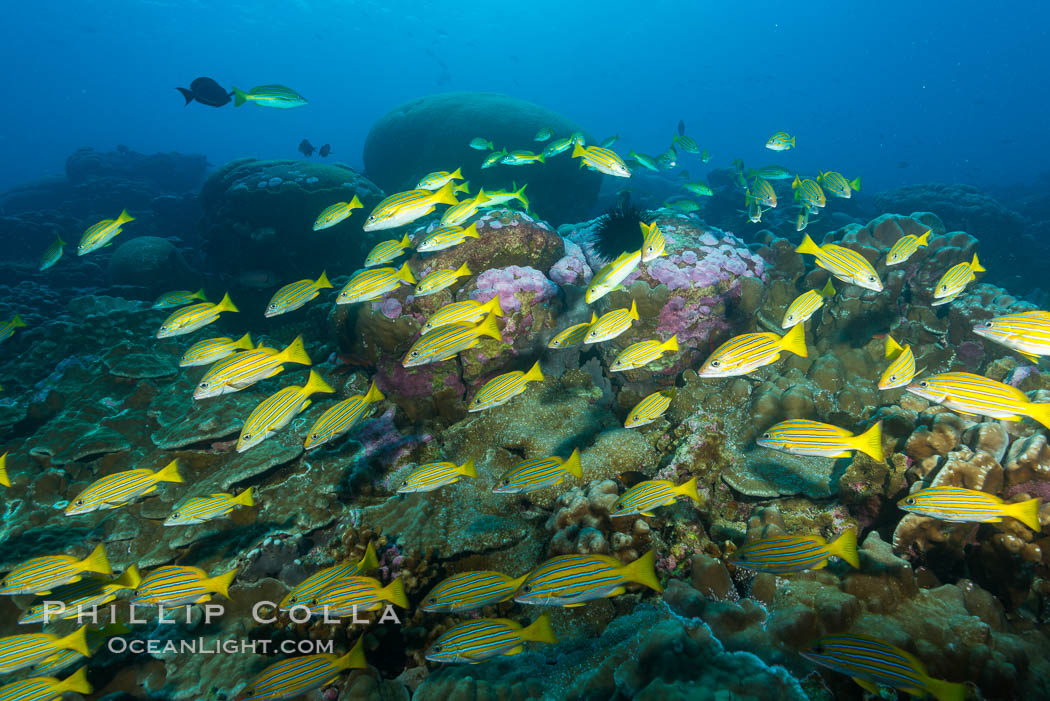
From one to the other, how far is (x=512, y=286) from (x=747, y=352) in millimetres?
3321

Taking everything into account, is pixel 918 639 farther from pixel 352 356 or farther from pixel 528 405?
pixel 352 356

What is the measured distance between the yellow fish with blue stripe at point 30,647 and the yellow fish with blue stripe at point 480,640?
106 inches

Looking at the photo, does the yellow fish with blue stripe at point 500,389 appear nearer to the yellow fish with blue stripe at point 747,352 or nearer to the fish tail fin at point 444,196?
the yellow fish with blue stripe at point 747,352

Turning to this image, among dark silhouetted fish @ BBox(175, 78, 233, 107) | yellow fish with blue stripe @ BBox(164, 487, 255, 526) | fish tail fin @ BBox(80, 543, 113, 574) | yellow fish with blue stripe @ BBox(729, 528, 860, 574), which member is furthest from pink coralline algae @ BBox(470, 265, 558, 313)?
dark silhouetted fish @ BBox(175, 78, 233, 107)

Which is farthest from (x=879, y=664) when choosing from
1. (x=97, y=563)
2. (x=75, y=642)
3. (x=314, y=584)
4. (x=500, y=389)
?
(x=97, y=563)

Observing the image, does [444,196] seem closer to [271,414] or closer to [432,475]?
[271,414]

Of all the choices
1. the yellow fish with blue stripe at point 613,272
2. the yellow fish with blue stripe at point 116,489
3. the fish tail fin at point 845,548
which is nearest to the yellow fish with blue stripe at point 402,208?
the yellow fish with blue stripe at point 613,272

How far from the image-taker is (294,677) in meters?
2.52

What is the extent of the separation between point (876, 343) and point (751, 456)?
325cm

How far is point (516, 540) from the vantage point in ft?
14.5

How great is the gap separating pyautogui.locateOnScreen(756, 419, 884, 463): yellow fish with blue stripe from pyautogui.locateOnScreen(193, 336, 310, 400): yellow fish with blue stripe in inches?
151

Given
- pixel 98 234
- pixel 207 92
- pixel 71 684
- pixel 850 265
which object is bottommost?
pixel 71 684

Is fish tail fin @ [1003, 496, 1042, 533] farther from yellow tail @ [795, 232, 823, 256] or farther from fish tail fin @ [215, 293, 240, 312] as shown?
fish tail fin @ [215, 293, 240, 312]

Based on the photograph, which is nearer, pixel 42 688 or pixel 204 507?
pixel 42 688
